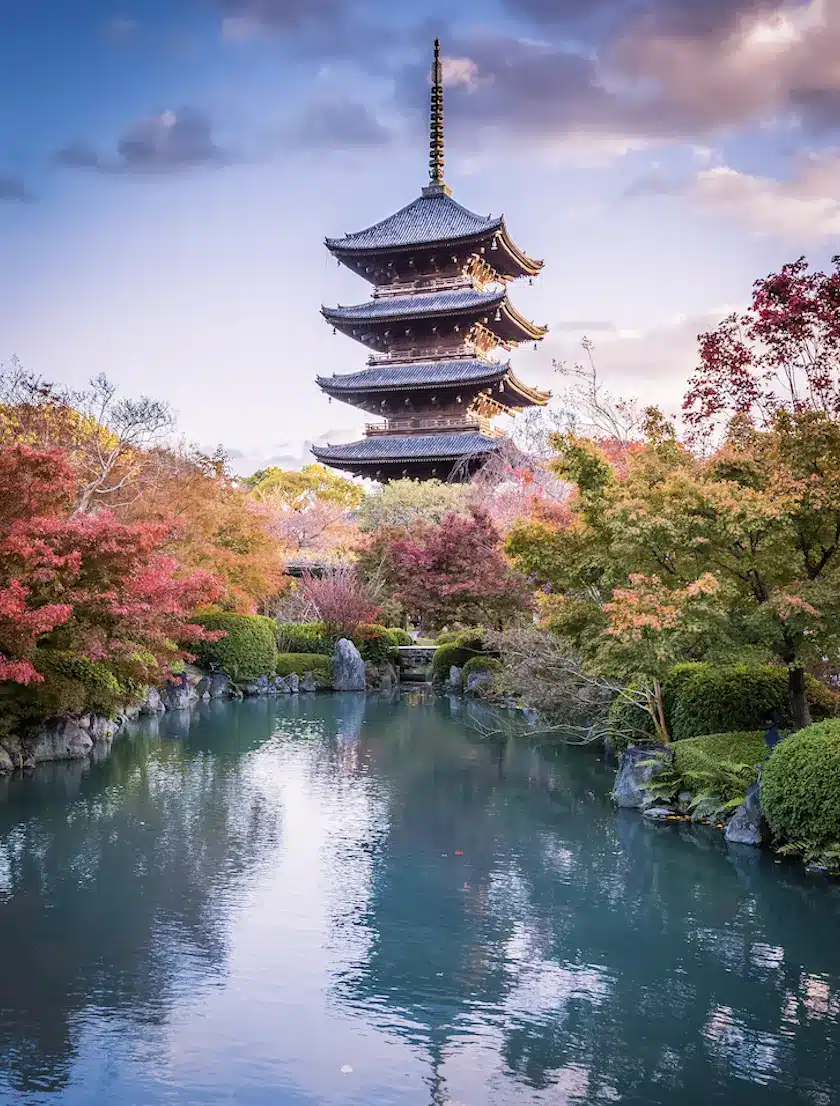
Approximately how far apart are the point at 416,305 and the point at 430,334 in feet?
3.90

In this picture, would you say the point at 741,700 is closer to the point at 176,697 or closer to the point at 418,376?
the point at 176,697

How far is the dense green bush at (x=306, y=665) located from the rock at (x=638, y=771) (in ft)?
40.0

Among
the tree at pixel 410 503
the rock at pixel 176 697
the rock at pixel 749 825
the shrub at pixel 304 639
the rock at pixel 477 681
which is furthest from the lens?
the tree at pixel 410 503

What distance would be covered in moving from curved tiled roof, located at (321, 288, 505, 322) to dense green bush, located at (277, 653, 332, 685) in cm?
1429

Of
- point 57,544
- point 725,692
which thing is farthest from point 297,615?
point 725,692

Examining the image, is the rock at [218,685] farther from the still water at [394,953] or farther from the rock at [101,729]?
the still water at [394,953]

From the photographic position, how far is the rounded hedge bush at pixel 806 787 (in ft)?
24.0

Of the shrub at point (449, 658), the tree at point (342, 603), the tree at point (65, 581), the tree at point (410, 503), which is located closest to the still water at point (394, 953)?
the tree at point (65, 581)

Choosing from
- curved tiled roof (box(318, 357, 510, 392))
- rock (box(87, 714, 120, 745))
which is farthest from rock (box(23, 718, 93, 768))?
curved tiled roof (box(318, 357, 510, 392))

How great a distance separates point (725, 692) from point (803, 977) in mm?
4422

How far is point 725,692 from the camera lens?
396 inches

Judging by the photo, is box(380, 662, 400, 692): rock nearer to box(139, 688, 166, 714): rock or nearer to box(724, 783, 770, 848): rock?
box(139, 688, 166, 714): rock

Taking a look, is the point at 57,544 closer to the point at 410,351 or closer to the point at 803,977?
the point at 803,977

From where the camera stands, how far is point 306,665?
71.6 feet
